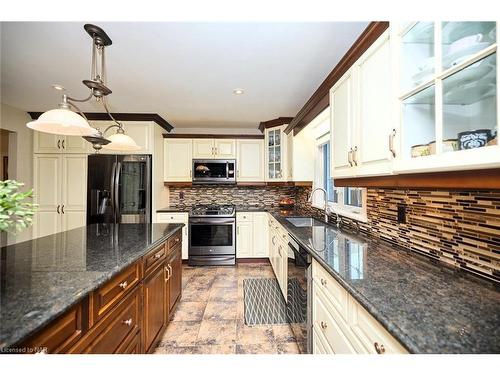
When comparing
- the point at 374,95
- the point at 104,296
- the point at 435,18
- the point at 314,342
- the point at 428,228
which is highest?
the point at 435,18

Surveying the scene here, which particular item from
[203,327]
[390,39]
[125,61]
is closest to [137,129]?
[125,61]

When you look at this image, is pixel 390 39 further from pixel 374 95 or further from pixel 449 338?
pixel 449 338

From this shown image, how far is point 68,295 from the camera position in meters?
0.83

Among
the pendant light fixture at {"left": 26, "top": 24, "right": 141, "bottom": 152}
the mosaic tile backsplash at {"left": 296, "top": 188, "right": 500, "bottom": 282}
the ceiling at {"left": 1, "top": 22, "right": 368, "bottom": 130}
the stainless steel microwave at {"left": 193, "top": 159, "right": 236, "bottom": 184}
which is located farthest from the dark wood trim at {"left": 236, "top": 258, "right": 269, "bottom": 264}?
the pendant light fixture at {"left": 26, "top": 24, "right": 141, "bottom": 152}

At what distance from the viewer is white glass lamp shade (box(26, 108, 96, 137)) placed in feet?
3.87

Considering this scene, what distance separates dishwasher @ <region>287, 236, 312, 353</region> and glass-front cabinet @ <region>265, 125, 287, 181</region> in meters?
1.98

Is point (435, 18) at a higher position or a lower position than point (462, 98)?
higher

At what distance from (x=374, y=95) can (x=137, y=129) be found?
3274mm

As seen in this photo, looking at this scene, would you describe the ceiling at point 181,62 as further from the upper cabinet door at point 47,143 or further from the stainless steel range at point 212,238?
the stainless steel range at point 212,238

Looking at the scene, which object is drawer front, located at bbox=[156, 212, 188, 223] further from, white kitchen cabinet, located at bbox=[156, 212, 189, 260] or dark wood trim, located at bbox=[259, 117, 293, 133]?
dark wood trim, located at bbox=[259, 117, 293, 133]

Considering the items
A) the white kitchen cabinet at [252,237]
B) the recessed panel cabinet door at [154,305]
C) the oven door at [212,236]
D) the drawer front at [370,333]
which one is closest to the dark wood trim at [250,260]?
the white kitchen cabinet at [252,237]

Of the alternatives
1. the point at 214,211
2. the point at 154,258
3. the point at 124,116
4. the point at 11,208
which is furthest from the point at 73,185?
the point at 11,208

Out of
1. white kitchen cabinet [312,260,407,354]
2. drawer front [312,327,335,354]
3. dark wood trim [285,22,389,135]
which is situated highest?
dark wood trim [285,22,389,135]
